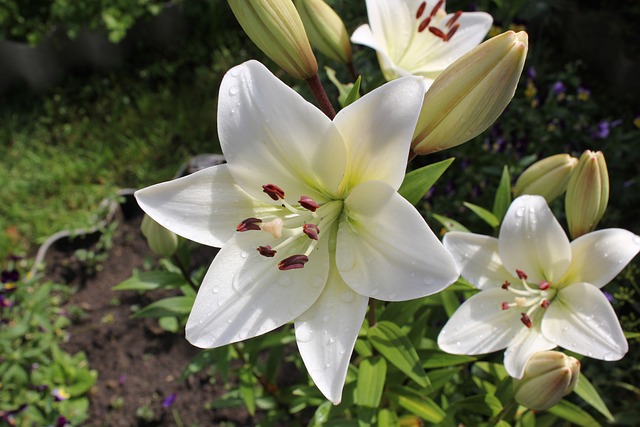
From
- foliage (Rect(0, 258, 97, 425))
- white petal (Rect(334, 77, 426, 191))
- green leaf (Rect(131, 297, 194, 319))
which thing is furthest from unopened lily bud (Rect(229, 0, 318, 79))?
foliage (Rect(0, 258, 97, 425))

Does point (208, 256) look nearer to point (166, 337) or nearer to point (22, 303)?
point (166, 337)

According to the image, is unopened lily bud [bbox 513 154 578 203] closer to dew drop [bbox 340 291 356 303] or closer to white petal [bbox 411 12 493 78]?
white petal [bbox 411 12 493 78]

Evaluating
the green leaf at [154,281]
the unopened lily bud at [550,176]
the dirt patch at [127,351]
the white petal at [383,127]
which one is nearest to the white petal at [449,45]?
the unopened lily bud at [550,176]

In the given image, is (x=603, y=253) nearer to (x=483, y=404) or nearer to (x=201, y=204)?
(x=483, y=404)

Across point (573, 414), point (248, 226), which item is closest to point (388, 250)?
point (248, 226)

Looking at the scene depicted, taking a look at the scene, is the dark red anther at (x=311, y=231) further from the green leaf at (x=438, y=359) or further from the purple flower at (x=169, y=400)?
the purple flower at (x=169, y=400)

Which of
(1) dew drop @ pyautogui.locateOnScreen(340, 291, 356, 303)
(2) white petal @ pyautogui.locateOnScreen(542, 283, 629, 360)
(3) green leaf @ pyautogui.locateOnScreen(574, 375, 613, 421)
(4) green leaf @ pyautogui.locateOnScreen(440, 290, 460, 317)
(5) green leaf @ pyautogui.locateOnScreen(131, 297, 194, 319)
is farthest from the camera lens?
(5) green leaf @ pyautogui.locateOnScreen(131, 297, 194, 319)
